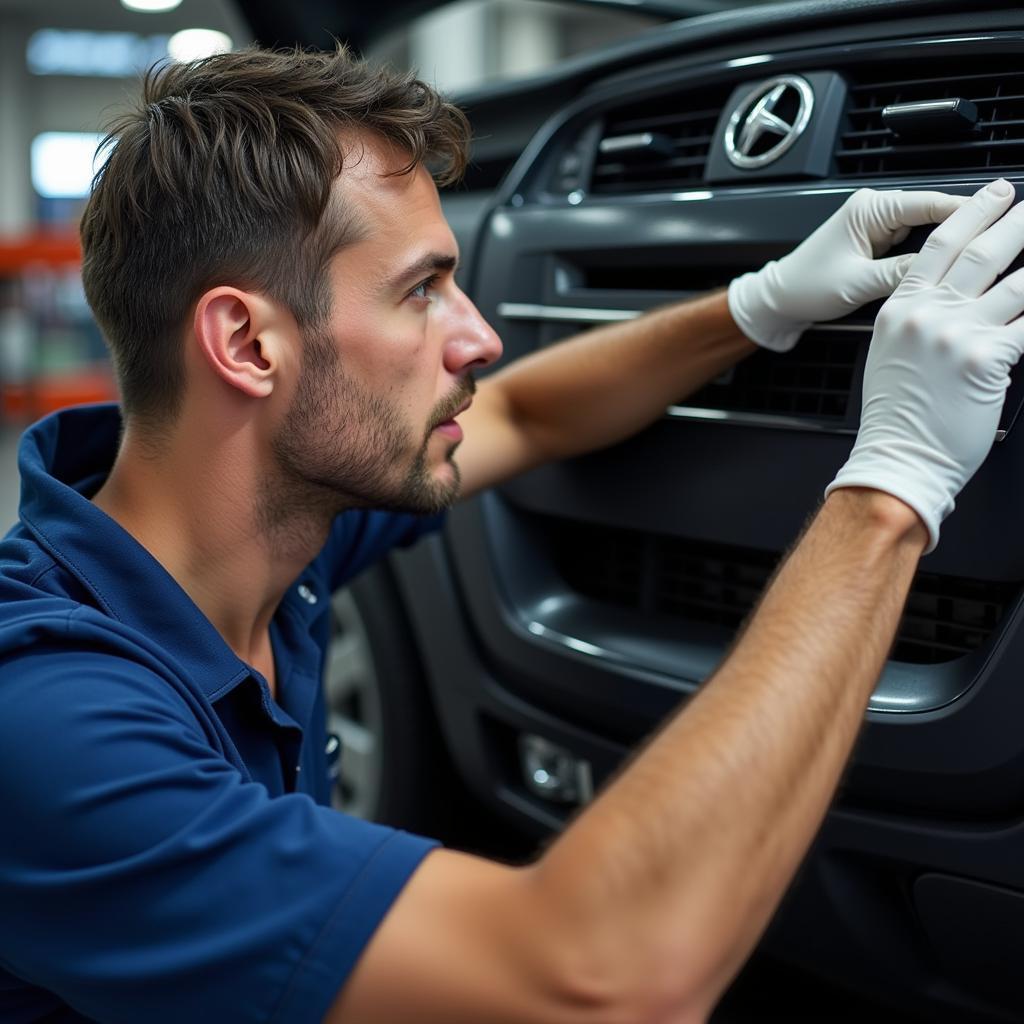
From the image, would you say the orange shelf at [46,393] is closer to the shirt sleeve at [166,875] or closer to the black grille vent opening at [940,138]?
the black grille vent opening at [940,138]

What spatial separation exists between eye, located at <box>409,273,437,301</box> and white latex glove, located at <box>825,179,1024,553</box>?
47cm

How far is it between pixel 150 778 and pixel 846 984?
83 cm

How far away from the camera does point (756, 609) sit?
0.96 meters

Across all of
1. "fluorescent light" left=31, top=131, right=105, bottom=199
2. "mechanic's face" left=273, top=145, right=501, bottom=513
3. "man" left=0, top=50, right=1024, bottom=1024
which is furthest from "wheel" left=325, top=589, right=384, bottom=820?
"fluorescent light" left=31, top=131, right=105, bottom=199

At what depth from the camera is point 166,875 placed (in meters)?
0.85

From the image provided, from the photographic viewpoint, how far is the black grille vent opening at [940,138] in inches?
43.1

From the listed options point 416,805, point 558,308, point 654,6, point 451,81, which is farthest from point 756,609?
point 451,81

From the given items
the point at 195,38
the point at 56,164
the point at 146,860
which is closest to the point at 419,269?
the point at 146,860

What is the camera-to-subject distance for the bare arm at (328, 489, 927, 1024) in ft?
2.58

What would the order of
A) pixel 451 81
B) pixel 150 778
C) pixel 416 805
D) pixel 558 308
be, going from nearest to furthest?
pixel 150 778
pixel 558 308
pixel 416 805
pixel 451 81

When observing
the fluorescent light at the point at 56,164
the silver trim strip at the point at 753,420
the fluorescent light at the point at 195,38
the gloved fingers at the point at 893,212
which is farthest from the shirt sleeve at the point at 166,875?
the fluorescent light at the point at 56,164

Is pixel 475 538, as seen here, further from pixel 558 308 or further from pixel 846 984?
pixel 846 984

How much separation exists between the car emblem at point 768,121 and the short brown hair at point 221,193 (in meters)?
0.34

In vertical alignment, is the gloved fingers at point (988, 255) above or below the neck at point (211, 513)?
above
